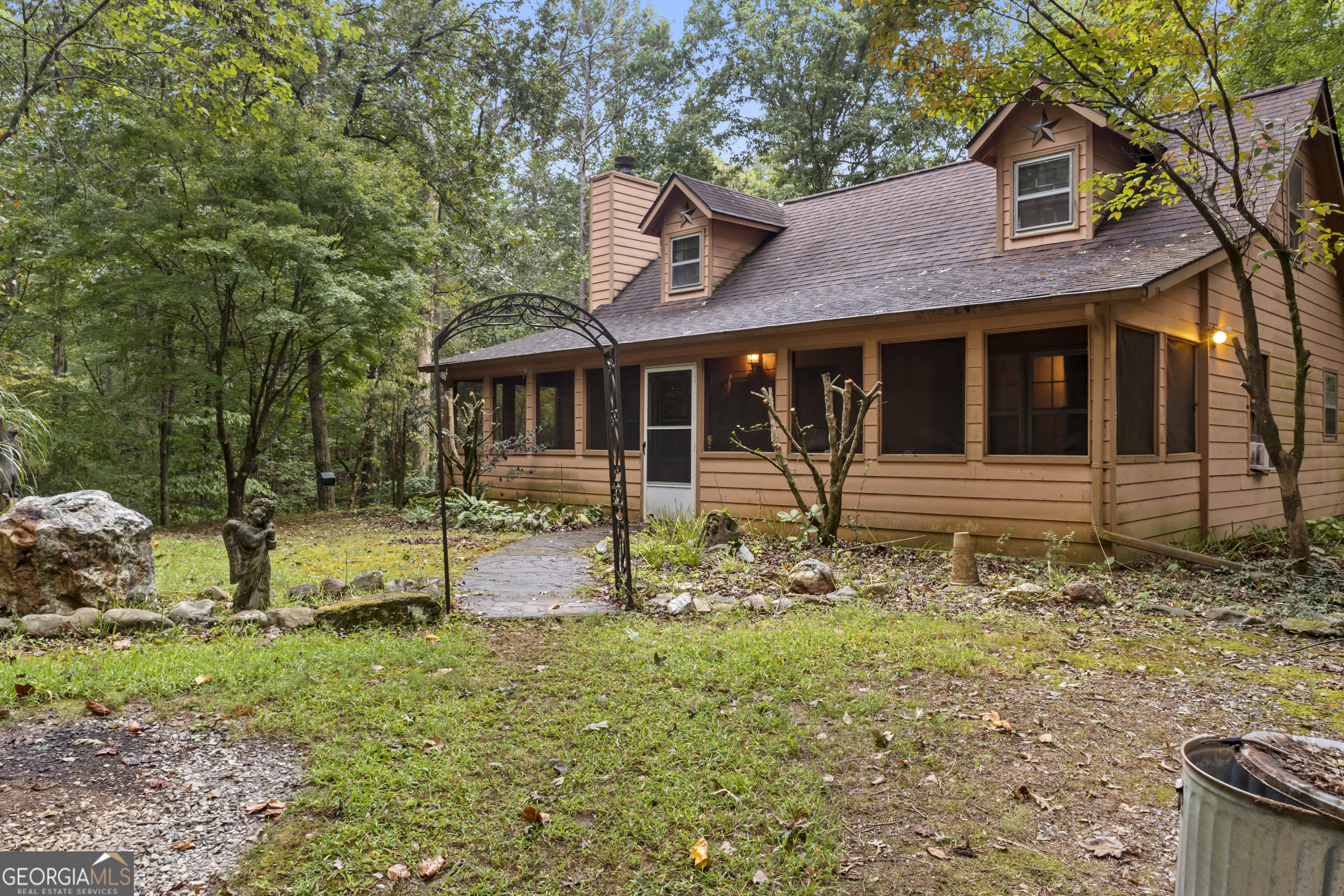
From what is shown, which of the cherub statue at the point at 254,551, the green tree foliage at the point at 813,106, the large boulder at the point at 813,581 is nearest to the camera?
the cherub statue at the point at 254,551

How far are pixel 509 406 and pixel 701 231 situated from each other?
190 inches

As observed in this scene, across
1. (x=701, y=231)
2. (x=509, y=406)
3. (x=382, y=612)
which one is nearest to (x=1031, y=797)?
(x=382, y=612)

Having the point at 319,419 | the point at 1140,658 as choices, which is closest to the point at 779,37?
the point at 319,419

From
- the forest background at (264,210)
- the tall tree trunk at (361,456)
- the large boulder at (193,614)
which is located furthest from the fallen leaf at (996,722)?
the tall tree trunk at (361,456)

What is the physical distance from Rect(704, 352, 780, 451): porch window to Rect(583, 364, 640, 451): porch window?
140 centimetres

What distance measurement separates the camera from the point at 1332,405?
11.6 metres

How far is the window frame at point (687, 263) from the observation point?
1226cm

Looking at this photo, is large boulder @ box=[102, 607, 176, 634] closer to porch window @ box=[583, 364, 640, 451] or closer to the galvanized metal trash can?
the galvanized metal trash can

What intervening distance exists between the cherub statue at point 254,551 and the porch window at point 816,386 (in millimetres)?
6157

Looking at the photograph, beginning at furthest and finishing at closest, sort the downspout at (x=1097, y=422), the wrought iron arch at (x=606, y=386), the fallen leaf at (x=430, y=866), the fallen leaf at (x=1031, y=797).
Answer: the downspout at (x=1097, y=422) < the wrought iron arch at (x=606, y=386) < the fallen leaf at (x=1031, y=797) < the fallen leaf at (x=430, y=866)

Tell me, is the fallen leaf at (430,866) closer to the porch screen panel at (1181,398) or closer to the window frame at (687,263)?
the porch screen panel at (1181,398)

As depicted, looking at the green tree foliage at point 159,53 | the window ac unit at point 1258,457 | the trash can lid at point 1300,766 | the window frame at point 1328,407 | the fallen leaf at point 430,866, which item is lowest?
the fallen leaf at point 430,866

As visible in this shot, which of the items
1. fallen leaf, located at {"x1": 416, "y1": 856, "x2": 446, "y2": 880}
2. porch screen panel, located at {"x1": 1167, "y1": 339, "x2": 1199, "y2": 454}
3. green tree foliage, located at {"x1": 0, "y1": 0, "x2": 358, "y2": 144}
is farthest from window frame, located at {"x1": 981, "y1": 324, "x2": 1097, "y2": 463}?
green tree foliage, located at {"x1": 0, "y1": 0, "x2": 358, "y2": 144}

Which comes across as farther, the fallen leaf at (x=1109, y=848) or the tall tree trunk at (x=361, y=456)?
the tall tree trunk at (x=361, y=456)
